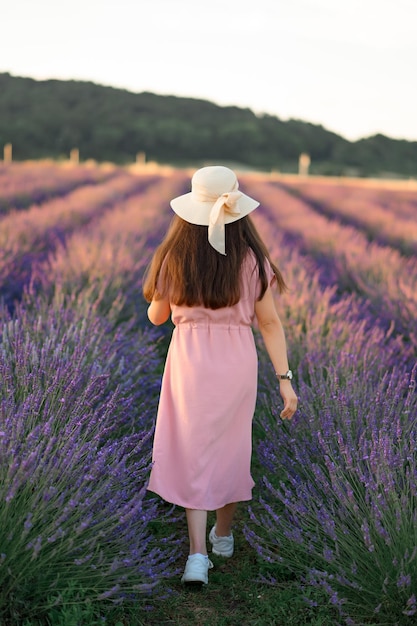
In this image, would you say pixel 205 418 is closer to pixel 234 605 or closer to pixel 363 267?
pixel 234 605

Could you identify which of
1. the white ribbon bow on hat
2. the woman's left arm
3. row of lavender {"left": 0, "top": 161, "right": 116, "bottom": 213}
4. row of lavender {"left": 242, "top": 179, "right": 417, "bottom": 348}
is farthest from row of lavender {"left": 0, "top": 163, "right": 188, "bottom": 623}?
row of lavender {"left": 0, "top": 161, "right": 116, "bottom": 213}

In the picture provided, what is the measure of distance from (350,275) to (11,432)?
18.1ft

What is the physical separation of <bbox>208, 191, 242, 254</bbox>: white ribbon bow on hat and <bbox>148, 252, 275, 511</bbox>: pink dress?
0.17 metres

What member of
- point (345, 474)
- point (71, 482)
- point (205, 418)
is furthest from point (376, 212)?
point (71, 482)

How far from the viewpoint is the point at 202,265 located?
261cm

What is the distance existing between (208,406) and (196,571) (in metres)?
0.55

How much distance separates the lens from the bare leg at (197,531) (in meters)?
2.62

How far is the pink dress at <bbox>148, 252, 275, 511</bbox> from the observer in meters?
2.64

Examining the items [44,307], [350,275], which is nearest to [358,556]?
[44,307]

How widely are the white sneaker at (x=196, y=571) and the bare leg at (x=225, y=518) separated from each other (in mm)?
242

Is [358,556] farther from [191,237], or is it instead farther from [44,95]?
[44,95]

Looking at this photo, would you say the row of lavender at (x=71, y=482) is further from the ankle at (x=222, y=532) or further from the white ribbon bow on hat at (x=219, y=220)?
the white ribbon bow on hat at (x=219, y=220)

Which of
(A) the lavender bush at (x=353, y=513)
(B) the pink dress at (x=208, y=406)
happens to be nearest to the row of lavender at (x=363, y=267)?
(A) the lavender bush at (x=353, y=513)

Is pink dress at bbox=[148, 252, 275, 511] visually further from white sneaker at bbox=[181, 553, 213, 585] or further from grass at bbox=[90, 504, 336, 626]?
grass at bbox=[90, 504, 336, 626]
